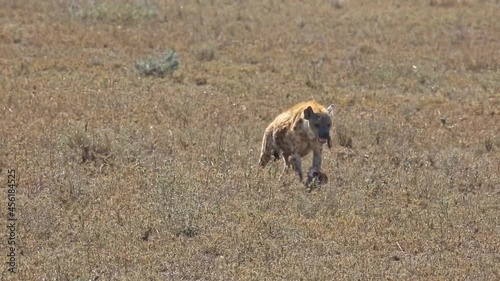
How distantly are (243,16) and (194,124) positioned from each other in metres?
9.69

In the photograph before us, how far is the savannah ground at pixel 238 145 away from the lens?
316 inches

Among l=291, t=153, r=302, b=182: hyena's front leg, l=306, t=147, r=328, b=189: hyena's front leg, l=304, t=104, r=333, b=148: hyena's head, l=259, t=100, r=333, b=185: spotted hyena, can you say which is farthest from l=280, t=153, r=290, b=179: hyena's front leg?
l=304, t=104, r=333, b=148: hyena's head

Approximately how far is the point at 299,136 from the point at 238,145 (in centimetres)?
178

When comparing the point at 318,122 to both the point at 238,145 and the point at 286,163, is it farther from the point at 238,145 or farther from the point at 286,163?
the point at 238,145

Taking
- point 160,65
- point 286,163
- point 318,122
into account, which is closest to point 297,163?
point 286,163

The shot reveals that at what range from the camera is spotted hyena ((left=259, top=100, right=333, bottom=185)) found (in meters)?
10.2

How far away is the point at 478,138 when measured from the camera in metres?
13.0

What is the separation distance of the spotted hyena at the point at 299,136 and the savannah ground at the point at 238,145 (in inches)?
10.9

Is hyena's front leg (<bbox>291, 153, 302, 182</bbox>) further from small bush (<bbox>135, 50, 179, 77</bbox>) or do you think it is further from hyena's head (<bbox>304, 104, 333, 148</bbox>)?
small bush (<bbox>135, 50, 179, 77</bbox>)

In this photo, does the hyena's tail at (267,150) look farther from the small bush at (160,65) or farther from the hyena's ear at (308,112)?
the small bush at (160,65)

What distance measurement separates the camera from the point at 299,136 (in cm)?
1029

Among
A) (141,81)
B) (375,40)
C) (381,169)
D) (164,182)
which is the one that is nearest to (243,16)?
(375,40)

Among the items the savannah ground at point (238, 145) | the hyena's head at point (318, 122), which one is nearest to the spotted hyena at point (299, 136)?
the hyena's head at point (318, 122)

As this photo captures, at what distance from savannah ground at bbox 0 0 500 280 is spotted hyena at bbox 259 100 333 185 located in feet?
0.91
